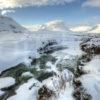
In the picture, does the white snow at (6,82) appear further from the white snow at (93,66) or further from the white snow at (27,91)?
the white snow at (93,66)

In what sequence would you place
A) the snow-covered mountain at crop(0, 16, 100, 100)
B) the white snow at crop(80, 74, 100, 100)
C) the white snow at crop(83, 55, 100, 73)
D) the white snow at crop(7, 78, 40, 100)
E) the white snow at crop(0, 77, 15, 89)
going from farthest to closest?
the white snow at crop(83, 55, 100, 73), the white snow at crop(0, 77, 15, 89), the white snow at crop(7, 78, 40, 100), the snow-covered mountain at crop(0, 16, 100, 100), the white snow at crop(80, 74, 100, 100)

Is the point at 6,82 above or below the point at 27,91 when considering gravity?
above

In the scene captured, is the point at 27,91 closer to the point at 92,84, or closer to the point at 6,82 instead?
the point at 6,82

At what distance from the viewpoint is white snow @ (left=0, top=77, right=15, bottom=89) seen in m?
21.4

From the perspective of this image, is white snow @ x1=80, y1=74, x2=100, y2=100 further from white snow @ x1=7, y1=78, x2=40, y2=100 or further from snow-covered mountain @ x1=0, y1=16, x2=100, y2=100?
white snow @ x1=7, y1=78, x2=40, y2=100

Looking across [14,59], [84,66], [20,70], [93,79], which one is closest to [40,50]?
[14,59]

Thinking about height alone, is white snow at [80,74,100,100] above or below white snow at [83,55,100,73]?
below

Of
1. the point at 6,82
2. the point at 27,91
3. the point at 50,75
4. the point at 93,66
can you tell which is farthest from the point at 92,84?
the point at 6,82

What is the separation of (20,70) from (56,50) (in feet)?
28.6

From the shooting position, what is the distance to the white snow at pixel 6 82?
2139 cm

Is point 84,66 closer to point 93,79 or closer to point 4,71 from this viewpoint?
point 93,79

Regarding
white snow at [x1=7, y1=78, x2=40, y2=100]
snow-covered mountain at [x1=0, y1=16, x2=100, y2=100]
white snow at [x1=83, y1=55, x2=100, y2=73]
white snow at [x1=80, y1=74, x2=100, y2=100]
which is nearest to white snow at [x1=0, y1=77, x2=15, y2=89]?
snow-covered mountain at [x1=0, y1=16, x2=100, y2=100]

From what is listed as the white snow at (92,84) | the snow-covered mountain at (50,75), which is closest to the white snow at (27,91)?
the snow-covered mountain at (50,75)

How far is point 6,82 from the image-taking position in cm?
2184
